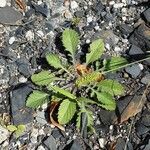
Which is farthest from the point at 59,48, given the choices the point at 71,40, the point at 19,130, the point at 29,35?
the point at 19,130

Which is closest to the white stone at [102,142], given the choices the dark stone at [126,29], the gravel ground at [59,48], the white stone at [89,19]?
the gravel ground at [59,48]

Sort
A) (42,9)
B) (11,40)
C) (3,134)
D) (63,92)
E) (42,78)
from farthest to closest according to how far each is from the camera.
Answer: (42,9) → (11,40) → (42,78) → (3,134) → (63,92)

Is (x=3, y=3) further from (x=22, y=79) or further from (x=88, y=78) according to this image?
(x=88, y=78)

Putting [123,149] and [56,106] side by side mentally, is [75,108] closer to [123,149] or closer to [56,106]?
[56,106]

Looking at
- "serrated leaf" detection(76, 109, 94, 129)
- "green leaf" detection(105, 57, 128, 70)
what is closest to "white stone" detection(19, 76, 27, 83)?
"serrated leaf" detection(76, 109, 94, 129)

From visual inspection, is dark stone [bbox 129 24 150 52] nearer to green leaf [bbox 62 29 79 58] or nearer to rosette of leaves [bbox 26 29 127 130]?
rosette of leaves [bbox 26 29 127 130]

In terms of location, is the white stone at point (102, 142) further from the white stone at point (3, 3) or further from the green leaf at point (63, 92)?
the white stone at point (3, 3)
